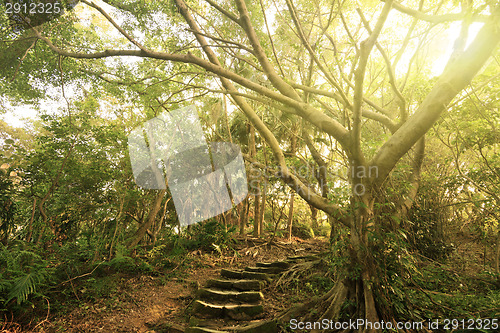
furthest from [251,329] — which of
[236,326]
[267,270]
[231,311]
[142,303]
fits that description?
[142,303]

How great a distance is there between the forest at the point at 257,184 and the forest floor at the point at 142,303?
39 mm

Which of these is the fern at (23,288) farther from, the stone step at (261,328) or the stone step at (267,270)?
the stone step at (267,270)

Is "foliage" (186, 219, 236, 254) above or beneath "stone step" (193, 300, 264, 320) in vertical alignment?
above

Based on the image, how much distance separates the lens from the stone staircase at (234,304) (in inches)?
168

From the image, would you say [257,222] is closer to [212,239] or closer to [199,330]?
[212,239]

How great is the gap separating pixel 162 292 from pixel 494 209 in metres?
7.25

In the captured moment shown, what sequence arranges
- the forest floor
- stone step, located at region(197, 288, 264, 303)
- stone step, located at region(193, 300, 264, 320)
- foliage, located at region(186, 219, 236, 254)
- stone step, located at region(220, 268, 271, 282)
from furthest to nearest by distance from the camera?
1. foliage, located at region(186, 219, 236, 254)
2. stone step, located at region(220, 268, 271, 282)
3. stone step, located at region(197, 288, 264, 303)
4. stone step, located at region(193, 300, 264, 320)
5. the forest floor

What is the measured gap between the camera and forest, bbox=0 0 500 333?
11.6 feet

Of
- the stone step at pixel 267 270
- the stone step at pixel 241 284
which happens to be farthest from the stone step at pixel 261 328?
the stone step at pixel 267 270

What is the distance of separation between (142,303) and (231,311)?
7.07ft

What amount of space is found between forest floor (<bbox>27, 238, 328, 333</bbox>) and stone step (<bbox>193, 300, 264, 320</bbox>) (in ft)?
0.90

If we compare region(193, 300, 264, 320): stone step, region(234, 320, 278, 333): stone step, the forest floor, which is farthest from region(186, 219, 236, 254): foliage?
region(234, 320, 278, 333): stone step

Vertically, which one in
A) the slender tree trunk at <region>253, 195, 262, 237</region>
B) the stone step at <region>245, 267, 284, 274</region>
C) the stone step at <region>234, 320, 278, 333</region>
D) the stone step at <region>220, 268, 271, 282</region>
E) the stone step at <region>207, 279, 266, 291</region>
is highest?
the slender tree trunk at <region>253, 195, 262, 237</region>

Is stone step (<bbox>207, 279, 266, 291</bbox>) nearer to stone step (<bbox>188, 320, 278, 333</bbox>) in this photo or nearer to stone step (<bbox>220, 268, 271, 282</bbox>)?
stone step (<bbox>220, 268, 271, 282</bbox>)
